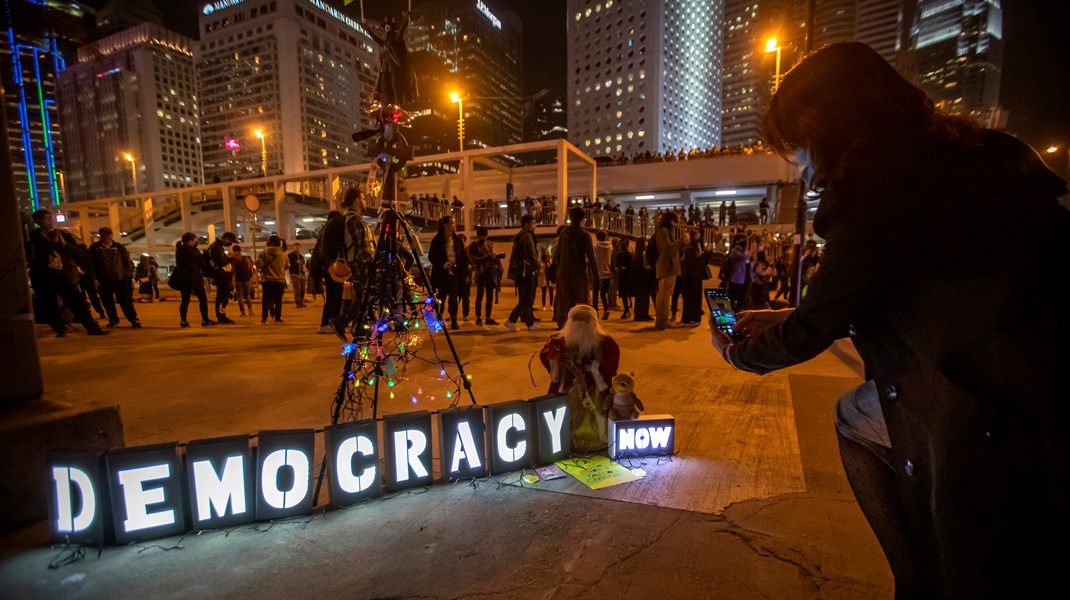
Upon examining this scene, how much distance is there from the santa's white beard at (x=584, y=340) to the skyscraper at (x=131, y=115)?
8680 centimetres

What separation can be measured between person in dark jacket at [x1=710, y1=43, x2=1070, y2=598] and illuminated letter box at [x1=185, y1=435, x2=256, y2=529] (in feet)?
8.29

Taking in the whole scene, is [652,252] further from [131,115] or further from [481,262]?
[131,115]

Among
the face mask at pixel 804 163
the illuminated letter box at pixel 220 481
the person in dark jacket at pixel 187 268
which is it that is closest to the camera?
the face mask at pixel 804 163

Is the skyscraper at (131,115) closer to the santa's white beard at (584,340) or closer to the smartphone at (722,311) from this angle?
the santa's white beard at (584,340)

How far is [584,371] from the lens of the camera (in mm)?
3428

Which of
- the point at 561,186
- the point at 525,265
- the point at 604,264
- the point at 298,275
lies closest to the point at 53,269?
the point at 298,275

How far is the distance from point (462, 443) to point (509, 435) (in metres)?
0.31

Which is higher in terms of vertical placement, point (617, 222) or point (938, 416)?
point (617, 222)

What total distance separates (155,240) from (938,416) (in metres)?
41.1

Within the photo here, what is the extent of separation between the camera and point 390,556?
2.17m

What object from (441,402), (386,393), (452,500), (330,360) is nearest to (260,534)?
(452,500)

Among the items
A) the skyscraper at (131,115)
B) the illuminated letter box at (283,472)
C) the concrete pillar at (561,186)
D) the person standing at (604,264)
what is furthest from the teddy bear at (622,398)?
the skyscraper at (131,115)

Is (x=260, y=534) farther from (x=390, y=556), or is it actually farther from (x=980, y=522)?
(x=980, y=522)

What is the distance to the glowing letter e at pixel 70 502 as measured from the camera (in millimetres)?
2213
